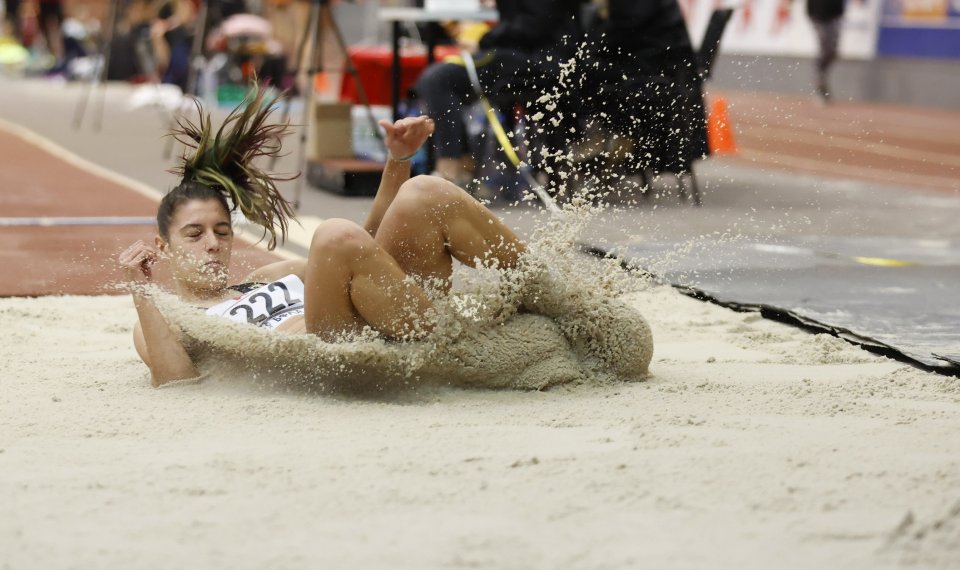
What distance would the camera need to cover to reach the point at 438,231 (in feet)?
11.9

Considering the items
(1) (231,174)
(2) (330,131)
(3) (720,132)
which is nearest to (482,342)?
(1) (231,174)

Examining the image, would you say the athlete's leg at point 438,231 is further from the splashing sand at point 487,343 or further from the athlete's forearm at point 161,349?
the athlete's forearm at point 161,349

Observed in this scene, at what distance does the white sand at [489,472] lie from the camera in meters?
2.48

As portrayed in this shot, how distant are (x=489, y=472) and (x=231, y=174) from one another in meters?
1.57

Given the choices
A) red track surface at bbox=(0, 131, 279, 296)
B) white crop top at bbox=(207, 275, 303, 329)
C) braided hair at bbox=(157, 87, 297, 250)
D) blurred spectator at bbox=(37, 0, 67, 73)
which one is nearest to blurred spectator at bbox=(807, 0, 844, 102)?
red track surface at bbox=(0, 131, 279, 296)

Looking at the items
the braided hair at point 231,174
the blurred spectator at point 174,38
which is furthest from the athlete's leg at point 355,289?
the blurred spectator at point 174,38

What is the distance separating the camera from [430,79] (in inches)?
324

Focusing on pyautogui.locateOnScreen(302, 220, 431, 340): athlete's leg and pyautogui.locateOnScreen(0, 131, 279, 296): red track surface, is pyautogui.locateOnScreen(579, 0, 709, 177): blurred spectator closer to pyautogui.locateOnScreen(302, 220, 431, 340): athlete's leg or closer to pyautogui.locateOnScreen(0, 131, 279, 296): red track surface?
pyautogui.locateOnScreen(0, 131, 279, 296): red track surface

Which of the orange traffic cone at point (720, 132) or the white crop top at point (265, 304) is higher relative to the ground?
the white crop top at point (265, 304)

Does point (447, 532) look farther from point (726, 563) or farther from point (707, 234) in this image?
point (707, 234)

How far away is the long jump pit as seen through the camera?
2.48 m

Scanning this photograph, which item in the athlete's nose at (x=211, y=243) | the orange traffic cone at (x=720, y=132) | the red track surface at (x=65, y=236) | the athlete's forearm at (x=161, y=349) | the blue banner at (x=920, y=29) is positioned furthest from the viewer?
the blue banner at (x=920, y=29)

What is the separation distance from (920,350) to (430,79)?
176 inches

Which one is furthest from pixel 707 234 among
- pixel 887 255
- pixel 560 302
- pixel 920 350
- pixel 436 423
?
pixel 436 423
